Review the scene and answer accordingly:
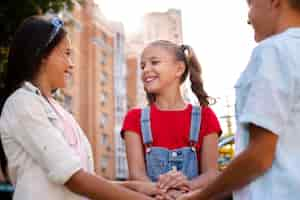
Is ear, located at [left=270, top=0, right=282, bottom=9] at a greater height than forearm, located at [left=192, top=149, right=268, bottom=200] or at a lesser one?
greater

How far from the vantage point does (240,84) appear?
1640 mm

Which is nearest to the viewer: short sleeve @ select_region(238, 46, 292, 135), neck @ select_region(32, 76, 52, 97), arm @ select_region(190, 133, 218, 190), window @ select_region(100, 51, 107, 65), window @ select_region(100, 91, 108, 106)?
short sleeve @ select_region(238, 46, 292, 135)

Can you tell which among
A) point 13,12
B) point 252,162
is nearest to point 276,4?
point 252,162

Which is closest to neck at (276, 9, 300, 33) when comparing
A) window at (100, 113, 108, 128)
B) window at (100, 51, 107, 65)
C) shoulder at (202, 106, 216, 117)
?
shoulder at (202, 106, 216, 117)

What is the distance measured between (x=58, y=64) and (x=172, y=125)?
662 millimetres

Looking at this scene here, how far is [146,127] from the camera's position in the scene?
276 centimetres

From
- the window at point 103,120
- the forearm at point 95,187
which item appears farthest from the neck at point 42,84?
the window at point 103,120

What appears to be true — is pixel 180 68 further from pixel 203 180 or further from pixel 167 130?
pixel 203 180

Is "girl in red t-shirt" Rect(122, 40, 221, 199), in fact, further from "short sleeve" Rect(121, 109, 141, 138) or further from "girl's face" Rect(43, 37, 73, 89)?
"girl's face" Rect(43, 37, 73, 89)

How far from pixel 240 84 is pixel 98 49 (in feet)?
131

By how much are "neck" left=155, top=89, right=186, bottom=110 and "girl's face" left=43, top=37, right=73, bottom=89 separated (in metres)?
0.62

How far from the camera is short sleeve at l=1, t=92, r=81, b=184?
2084mm

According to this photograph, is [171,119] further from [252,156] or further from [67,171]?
[252,156]

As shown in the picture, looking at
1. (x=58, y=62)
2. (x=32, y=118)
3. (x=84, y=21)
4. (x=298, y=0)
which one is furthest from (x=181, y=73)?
(x=84, y=21)
